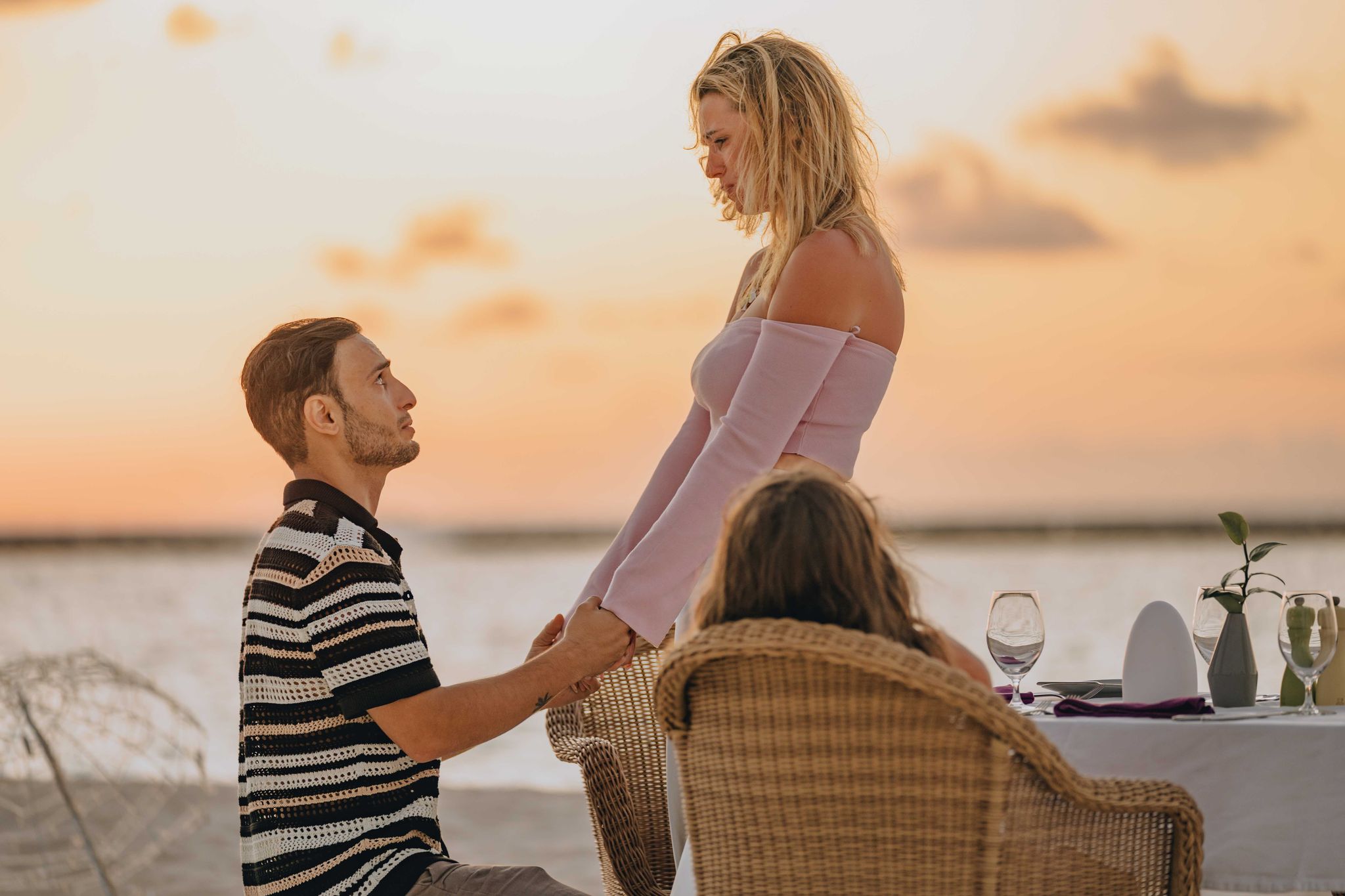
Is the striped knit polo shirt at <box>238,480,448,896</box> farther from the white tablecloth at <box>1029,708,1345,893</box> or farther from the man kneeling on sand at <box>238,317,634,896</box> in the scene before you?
the white tablecloth at <box>1029,708,1345,893</box>

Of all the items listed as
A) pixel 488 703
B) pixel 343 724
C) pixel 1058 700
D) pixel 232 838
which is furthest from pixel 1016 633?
pixel 232 838

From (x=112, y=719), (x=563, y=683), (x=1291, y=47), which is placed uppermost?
(x=1291, y=47)

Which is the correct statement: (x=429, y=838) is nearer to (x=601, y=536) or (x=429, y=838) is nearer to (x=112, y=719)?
(x=112, y=719)

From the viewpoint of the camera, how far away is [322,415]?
1.93 m

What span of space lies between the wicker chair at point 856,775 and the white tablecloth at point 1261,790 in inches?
11.5

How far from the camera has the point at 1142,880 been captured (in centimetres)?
166

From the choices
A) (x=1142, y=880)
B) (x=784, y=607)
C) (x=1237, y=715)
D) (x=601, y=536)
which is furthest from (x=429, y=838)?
(x=601, y=536)

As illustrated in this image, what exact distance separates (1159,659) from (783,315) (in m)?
0.83

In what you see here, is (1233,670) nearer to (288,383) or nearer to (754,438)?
(754,438)

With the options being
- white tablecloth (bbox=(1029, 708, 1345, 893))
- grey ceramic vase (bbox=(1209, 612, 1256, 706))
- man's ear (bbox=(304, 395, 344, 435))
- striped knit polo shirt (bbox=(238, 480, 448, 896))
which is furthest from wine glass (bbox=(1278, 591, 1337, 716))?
man's ear (bbox=(304, 395, 344, 435))

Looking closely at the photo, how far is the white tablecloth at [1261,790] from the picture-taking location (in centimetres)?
178

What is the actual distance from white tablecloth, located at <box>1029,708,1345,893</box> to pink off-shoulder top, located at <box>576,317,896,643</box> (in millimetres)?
680

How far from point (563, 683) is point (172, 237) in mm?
12285

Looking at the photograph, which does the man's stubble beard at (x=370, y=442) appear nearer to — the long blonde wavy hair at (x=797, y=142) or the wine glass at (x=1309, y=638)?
the long blonde wavy hair at (x=797, y=142)
